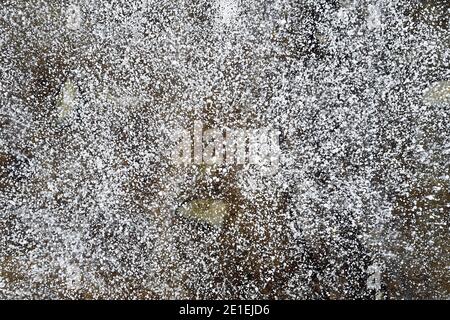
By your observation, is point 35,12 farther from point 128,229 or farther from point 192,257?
point 192,257

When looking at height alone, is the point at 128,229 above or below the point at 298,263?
above

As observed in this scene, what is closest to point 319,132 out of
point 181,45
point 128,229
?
point 181,45

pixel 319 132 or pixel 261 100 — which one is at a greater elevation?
pixel 261 100

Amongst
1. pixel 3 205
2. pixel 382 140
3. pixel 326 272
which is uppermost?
pixel 382 140

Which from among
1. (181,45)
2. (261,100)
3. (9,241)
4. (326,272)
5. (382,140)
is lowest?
(326,272)

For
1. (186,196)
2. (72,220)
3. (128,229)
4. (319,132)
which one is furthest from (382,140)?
(72,220)

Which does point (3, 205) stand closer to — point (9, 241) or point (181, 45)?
point (9, 241)
